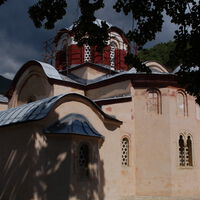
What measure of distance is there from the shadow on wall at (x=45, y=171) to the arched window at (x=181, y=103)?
16.4ft

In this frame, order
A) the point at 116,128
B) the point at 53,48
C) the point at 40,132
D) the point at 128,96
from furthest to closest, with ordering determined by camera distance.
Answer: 1. the point at 53,48
2. the point at 128,96
3. the point at 116,128
4. the point at 40,132

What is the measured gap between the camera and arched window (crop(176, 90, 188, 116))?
12750 mm

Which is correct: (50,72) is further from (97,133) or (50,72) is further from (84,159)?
(84,159)

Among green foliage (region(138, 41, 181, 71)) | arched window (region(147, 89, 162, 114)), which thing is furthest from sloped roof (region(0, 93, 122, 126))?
green foliage (region(138, 41, 181, 71))

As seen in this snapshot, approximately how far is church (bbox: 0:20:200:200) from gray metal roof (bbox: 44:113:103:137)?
28mm

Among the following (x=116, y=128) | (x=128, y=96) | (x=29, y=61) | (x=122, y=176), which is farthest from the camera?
(x=29, y=61)

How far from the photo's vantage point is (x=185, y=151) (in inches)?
497

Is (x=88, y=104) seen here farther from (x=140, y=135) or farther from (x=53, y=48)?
(x=53, y=48)

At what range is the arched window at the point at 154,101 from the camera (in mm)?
12625

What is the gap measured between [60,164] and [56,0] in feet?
14.5

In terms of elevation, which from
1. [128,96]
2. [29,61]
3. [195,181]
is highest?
[29,61]

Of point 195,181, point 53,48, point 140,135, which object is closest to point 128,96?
point 140,135

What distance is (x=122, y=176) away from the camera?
38.7ft

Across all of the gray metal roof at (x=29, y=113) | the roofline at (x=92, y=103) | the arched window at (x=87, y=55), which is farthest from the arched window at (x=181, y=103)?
the gray metal roof at (x=29, y=113)
